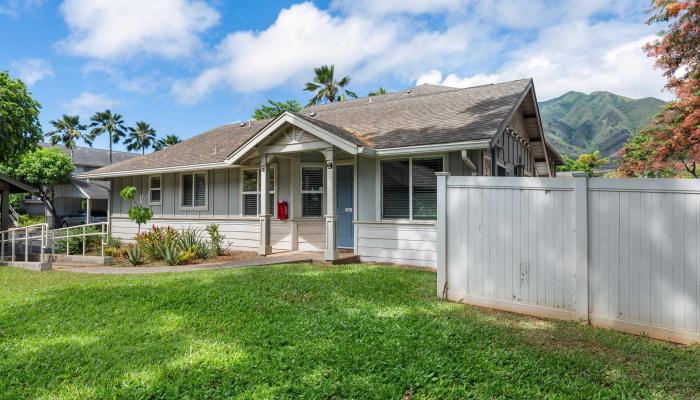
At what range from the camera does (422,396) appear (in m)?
2.76

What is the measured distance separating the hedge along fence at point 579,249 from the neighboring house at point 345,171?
3.01 meters

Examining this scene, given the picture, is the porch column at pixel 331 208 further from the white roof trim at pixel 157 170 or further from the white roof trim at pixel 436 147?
the white roof trim at pixel 157 170

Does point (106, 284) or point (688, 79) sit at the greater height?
point (688, 79)

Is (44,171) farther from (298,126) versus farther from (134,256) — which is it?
(298,126)

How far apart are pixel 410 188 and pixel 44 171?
99.2 ft

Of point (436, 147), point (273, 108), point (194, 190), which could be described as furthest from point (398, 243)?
point (273, 108)

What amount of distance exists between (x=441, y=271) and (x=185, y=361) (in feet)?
11.3

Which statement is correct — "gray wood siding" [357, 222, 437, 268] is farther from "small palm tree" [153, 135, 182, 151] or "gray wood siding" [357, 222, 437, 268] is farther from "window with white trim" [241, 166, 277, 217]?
"small palm tree" [153, 135, 182, 151]

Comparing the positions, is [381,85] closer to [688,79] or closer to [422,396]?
[688,79]

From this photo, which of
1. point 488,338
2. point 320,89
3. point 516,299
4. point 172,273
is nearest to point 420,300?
point 516,299

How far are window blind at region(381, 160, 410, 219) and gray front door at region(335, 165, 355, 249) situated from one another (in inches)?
52.5

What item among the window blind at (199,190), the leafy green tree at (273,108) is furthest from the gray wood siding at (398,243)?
the leafy green tree at (273,108)

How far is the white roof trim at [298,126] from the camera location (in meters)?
8.68

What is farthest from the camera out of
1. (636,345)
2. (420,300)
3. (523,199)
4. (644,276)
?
(420,300)
